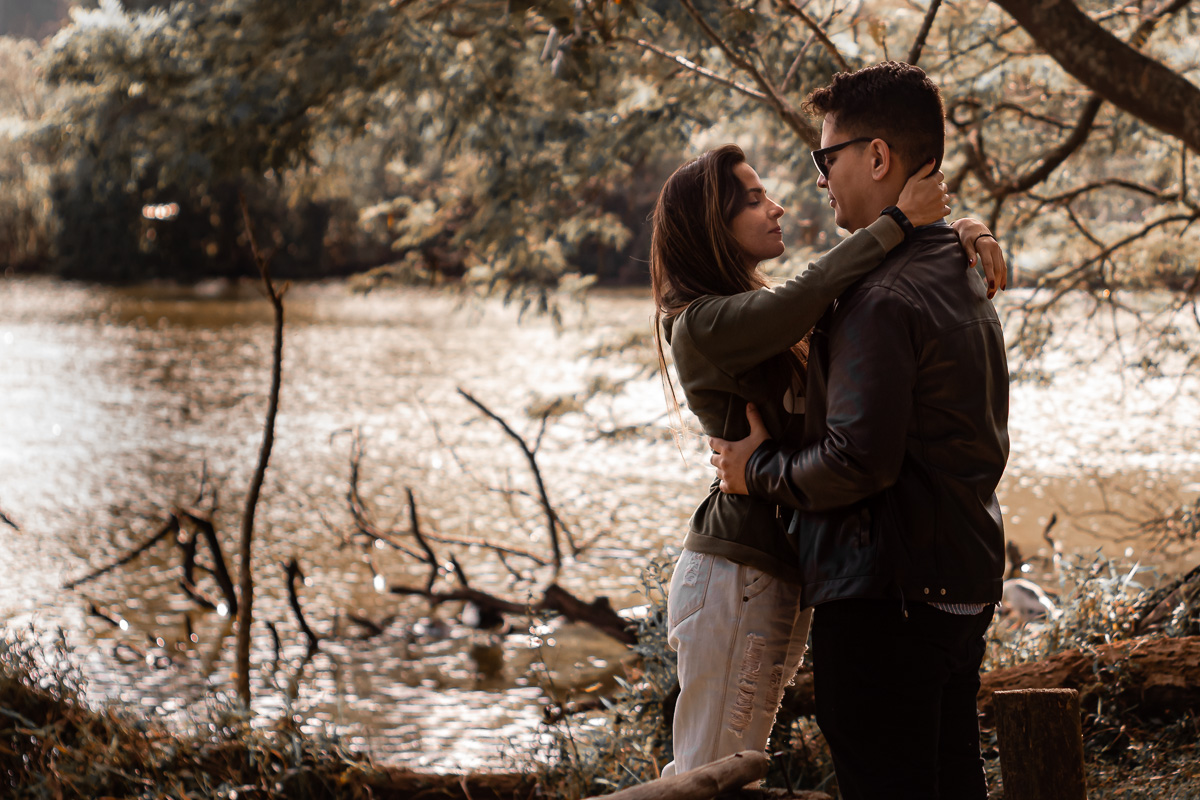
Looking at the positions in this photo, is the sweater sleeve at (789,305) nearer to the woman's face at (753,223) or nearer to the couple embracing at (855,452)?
→ the couple embracing at (855,452)

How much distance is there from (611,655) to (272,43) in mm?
3063

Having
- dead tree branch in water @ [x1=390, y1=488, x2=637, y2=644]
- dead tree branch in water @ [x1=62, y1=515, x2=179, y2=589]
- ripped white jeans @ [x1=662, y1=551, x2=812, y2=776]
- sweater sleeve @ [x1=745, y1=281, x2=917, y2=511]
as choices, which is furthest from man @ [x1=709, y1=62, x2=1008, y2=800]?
dead tree branch in water @ [x1=62, y1=515, x2=179, y2=589]

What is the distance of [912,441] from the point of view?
4.82 ft

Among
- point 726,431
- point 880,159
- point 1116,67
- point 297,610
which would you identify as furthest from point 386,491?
point 880,159

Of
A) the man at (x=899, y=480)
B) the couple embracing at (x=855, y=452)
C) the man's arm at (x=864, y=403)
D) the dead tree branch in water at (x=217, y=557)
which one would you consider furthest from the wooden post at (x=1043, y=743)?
the dead tree branch in water at (x=217, y=557)

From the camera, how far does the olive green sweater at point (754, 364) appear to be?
1477mm

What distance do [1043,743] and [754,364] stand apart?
2.56ft

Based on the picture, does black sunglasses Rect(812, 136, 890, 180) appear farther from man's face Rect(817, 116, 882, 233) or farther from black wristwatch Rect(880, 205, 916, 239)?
black wristwatch Rect(880, 205, 916, 239)

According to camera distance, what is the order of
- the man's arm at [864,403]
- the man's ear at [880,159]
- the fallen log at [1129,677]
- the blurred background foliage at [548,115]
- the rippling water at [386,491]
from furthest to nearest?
the rippling water at [386,491] < the blurred background foliage at [548,115] < the fallen log at [1129,677] < the man's ear at [880,159] < the man's arm at [864,403]

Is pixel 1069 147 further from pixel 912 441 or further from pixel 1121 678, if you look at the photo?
pixel 912 441

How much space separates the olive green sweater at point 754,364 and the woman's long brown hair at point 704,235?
5cm

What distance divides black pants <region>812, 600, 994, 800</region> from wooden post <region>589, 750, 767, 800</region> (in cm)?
17

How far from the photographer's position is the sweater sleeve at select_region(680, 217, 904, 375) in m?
1.47

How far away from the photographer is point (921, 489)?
146 centimetres
